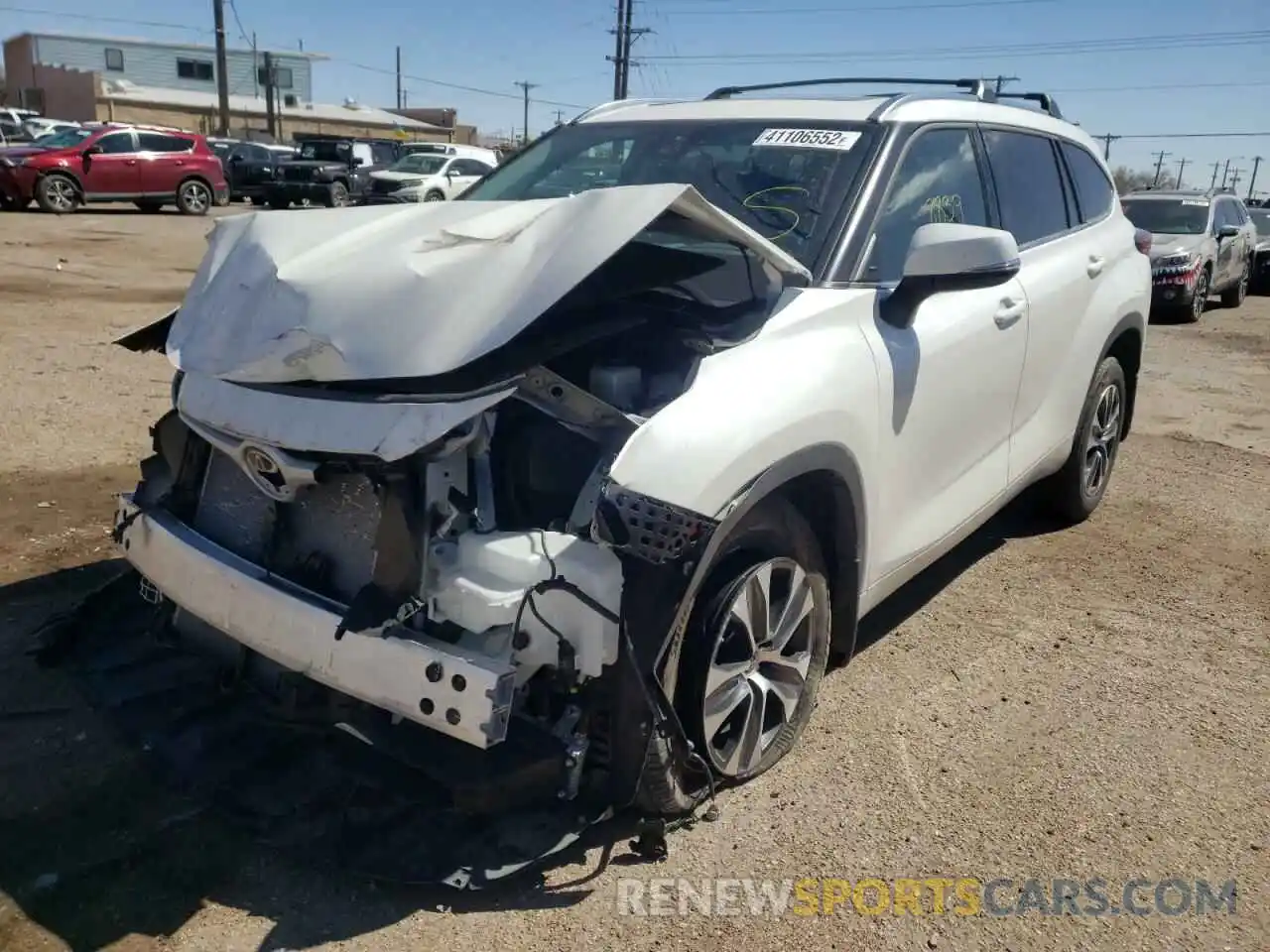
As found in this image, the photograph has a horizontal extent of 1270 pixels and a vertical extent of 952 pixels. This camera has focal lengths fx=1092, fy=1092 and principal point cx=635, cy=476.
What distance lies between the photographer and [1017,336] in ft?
13.4

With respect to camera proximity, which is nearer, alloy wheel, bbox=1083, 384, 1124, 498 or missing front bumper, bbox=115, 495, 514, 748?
missing front bumper, bbox=115, 495, 514, 748

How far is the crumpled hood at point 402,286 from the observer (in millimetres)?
2578

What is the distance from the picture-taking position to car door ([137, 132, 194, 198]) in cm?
2234

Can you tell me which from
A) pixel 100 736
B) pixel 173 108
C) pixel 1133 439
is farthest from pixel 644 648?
pixel 173 108

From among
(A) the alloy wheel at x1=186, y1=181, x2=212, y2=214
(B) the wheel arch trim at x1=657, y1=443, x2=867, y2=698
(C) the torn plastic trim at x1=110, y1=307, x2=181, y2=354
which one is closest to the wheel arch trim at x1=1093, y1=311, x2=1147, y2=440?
(B) the wheel arch trim at x1=657, y1=443, x2=867, y2=698

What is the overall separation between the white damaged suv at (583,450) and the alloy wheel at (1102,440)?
1.83 meters

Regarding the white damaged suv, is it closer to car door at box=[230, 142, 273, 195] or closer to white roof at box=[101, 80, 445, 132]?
car door at box=[230, 142, 273, 195]

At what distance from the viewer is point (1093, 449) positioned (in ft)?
17.8

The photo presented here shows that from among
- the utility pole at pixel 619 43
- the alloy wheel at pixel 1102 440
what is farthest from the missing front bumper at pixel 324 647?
the utility pole at pixel 619 43

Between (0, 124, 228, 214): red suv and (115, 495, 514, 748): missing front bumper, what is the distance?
2141 cm

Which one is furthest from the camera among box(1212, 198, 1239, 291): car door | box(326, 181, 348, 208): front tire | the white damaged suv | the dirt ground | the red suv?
box(326, 181, 348, 208): front tire

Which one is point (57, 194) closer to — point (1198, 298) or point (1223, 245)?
point (1198, 298)

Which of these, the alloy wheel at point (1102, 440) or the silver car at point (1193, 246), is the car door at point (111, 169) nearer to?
the silver car at point (1193, 246)

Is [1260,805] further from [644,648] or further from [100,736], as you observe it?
[100,736]
